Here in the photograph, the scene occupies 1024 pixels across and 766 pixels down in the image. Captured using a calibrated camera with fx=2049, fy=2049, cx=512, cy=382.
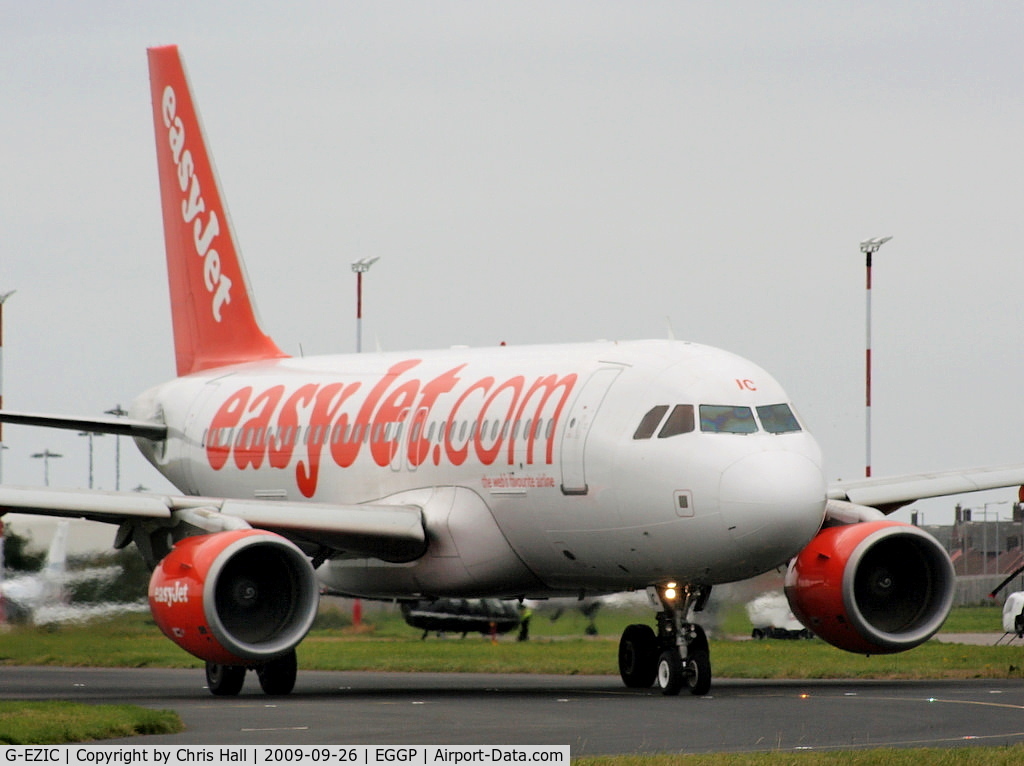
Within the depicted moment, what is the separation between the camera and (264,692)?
2678 centimetres

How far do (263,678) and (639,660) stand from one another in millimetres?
4944

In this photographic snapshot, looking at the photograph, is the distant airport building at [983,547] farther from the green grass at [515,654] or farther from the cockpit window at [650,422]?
the cockpit window at [650,422]

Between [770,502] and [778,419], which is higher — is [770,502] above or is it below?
below

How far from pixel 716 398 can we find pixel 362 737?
7.80 meters

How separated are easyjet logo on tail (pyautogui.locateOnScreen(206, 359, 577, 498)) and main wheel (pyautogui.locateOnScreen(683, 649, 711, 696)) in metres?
3.09

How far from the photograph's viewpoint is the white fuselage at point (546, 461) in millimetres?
23797

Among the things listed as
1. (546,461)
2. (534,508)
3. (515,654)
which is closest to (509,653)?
(515,654)

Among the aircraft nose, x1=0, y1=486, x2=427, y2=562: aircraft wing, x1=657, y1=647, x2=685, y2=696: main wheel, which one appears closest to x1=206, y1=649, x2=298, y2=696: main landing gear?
x1=0, y1=486, x2=427, y2=562: aircraft wing

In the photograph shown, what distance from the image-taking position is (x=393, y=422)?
2942 centimetres

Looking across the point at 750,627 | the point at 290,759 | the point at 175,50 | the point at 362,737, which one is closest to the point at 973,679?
the point at 750,627

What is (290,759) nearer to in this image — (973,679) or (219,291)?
(973,679)

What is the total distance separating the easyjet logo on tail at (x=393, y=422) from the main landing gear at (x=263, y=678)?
3.54 metres

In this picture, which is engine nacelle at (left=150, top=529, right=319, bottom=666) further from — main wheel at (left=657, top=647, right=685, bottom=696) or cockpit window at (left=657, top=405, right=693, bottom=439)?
cockpit window at (left=657, top=405, right=693, bottom=439)
